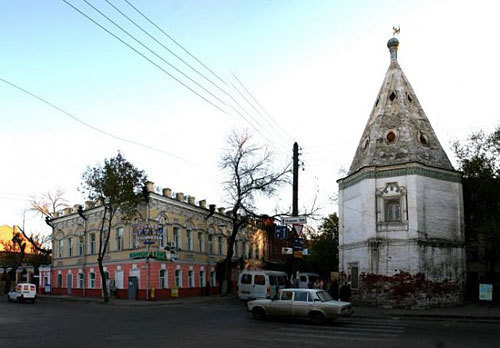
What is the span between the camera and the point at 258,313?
21.2m

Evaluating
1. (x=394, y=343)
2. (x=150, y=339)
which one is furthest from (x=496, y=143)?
(x=150, y=339)

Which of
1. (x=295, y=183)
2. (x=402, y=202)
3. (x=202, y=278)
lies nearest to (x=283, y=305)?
(x=295, y=183)

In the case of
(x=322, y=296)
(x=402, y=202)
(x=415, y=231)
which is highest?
(x=402, y=202)

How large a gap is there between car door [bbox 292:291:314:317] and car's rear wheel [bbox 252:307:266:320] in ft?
5.06

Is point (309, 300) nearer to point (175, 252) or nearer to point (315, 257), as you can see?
point (175, 252)

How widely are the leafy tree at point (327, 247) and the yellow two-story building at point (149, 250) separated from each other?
9.46 metres

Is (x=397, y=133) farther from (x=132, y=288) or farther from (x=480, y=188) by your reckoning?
(x=132, y=288)

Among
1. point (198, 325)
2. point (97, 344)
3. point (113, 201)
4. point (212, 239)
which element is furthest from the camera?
point (212, 239)

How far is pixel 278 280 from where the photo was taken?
33.3 meters

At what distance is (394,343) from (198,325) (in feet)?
25.4

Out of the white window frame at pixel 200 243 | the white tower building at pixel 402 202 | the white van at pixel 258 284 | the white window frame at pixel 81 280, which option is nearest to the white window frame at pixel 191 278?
the white window frame at pixel 200 243

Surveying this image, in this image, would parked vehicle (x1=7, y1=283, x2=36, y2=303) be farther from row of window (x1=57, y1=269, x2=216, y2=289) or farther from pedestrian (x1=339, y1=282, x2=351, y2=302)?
pedestrian (x1=339, y1=282, x2=351, y2=302)

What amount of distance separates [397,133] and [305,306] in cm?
1503

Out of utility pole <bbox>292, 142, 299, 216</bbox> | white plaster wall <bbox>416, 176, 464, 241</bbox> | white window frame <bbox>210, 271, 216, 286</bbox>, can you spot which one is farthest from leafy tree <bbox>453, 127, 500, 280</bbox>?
white window frame <bbox>210, 271, 216, 286</bbox>
